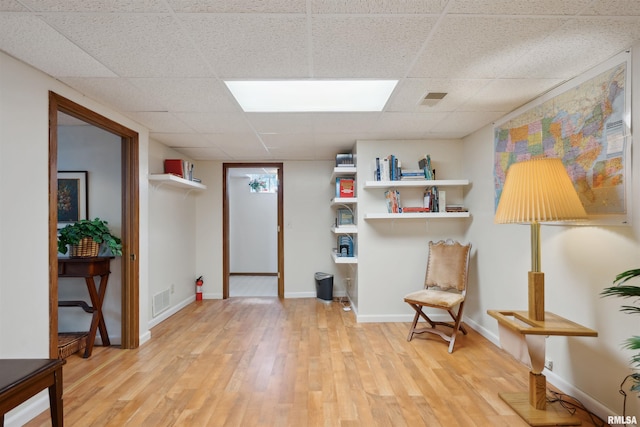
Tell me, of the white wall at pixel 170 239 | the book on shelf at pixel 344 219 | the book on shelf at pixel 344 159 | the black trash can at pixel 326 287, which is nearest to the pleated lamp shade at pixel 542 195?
the book on shelf at pixel 344 159

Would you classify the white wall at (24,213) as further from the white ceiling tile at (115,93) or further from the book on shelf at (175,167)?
the book on shelf at (175,167)

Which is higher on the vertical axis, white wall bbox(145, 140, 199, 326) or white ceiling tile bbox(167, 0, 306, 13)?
white ceiling tile bbox(167, 0, 306, 13)

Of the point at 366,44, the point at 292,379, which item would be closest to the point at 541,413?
the point at 292,379

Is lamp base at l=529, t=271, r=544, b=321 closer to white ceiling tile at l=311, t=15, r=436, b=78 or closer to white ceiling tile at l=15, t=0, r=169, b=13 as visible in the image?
white ceiling tile at l=311, t=15, r=436, b=78

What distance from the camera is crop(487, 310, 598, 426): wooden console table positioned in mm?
1976

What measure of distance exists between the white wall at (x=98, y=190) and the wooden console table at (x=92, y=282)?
4.1 inches

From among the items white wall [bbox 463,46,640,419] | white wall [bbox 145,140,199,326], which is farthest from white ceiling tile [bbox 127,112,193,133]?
white wall [bbox 463,46,640,419]

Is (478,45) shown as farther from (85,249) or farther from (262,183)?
(262,183)

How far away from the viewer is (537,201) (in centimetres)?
199

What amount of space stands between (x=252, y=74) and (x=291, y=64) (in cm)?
31

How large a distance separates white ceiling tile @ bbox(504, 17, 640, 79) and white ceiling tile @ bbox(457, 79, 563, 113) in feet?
0.35

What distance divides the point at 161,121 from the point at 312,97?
1.52 m

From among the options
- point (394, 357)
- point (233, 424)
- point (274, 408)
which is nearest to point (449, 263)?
point (394, 357)

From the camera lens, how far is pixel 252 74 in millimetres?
2238
